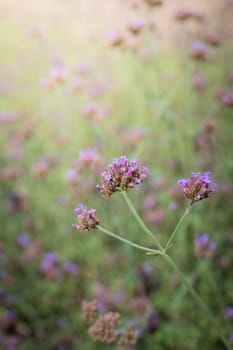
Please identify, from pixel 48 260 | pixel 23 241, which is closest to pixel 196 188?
pixel 48 260

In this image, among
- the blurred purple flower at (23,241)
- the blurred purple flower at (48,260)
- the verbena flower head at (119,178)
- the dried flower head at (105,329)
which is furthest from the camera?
the blurred purple flower at (23,241)

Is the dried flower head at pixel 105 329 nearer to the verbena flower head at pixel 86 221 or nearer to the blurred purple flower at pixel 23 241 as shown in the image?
the verbena flower head at pixel 86 221

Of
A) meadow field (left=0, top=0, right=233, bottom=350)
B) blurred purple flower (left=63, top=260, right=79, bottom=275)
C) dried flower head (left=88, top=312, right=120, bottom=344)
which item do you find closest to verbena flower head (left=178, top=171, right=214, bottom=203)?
meadow field (left=0, top=0, right=233, bottom=350)

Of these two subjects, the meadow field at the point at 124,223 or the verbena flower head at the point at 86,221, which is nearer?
the verbena flower head at the point at 86,221

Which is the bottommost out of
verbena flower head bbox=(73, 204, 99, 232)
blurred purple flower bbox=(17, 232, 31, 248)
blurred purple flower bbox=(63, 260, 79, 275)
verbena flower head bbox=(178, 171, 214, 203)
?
verbena flower head bbox=(178, 171, 214, 203)

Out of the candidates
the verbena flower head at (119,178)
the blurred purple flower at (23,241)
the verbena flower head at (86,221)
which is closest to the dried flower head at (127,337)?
the verbena flower head at (86,221)

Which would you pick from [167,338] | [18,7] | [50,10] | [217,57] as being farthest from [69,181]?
[18,7]

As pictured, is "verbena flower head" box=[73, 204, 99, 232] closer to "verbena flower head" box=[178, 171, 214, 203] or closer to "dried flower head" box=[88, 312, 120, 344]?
"verbena flower head" box=[178, 171, 214, 203]

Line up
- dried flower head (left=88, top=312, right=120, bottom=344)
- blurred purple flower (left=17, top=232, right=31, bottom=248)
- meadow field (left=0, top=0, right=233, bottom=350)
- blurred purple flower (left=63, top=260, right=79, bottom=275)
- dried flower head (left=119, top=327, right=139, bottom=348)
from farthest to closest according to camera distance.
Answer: blurred purple flower (left=17, top=232, right=31, bottom=248)
blurred purple flower (left=63, top=260, right=79, bottom=275)
meadow field (left=0, top=0, right=233, bottom=350)
dried flower head (left=119, top=327, right=139, bottom=348)
dried flower head (left=88, top=312, right=120, bottom=344)

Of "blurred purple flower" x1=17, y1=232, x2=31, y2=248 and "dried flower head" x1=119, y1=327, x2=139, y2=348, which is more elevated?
"blurred purple flower" x1=17, y1=232, x2=31, y2=248
